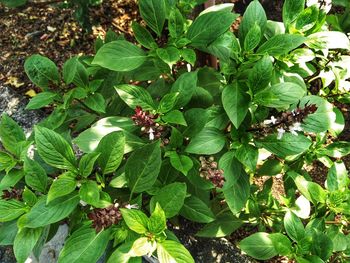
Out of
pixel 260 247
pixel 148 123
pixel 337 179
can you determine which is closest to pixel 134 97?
pixel 148 123

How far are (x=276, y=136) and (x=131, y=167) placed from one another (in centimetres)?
55

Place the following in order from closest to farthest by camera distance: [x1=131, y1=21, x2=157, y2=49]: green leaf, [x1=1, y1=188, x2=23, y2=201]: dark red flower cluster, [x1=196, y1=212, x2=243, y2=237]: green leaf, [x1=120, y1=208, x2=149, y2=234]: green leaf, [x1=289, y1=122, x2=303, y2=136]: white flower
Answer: [x1=120, y1=208, x2=149, y2=234]: green leaf < [x1=289, y1=122, x2=303, y2=136]: white flower < [x1=1, y1=188, x2=23, y2=201]: dark red flower cluster < [x1=131, y1=21, x2=157, y2=49]: green leaf < [x1=196, y1=212, x2=243, y2=237]: green leaf

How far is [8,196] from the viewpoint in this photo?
1553mm

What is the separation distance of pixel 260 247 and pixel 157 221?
1.89ft

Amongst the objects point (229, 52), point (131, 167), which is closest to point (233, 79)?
point (229, 52)

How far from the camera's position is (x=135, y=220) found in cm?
137

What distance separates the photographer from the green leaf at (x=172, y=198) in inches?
57.2

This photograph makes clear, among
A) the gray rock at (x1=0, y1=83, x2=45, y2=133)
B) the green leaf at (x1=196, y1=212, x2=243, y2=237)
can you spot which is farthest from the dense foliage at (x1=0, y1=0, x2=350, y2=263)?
the gray rock at (x1=0, y1=83, x2=45, y2=133)

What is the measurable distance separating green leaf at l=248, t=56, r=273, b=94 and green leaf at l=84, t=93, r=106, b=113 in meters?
0.63

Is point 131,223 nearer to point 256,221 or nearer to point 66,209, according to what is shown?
point 66,209

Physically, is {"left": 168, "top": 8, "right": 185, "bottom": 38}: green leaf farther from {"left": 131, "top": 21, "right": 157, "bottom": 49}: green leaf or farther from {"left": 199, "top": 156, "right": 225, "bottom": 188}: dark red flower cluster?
{"left": 199, "top": 156, "right": 225, "bottom": 188}: dark red flower cluster

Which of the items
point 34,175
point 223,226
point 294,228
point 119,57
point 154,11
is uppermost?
point 154,11

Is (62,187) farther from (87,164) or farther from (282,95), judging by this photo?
(282,95)

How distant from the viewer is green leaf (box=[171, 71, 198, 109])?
1583 mm
